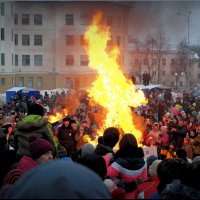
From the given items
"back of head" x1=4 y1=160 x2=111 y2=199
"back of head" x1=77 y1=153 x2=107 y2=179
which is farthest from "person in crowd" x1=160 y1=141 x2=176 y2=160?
"back of head" x1=4 y1=160 x2=111 y2=199

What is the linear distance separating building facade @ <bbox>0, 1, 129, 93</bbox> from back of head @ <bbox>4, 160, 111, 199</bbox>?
182ft

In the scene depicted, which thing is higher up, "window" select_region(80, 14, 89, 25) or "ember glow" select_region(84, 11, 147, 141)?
"window" select_region(80, 14, 89, 25)

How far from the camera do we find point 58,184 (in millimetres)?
1710

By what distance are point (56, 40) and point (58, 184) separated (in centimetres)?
5723

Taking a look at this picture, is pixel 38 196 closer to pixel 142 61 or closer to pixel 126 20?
pixel 126 20

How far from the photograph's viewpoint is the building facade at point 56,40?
57625 mm

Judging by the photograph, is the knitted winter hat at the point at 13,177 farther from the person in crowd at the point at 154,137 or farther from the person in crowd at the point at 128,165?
the person in crowd at the point at 154,137

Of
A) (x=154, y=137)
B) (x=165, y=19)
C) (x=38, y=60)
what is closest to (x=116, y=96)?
(x=154, y=137)

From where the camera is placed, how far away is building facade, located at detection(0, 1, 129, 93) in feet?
189

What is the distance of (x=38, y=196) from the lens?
171cm

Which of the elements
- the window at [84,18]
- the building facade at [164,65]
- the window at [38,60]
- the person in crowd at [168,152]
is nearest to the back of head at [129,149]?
the person in crowd at [168,152]

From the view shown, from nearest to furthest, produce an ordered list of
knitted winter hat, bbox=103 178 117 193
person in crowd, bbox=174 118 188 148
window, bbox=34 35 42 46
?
knitted winter hat, bbox=103 178 117 193 < person in crowd, bbox=174 118 188 148 < window, bbox=34 35 42 46

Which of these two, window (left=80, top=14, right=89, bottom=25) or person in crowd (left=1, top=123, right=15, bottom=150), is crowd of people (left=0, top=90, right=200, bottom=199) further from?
window (left=80, top=14, right=89, bottom=25)

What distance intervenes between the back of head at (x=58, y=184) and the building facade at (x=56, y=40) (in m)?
55.6
